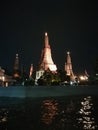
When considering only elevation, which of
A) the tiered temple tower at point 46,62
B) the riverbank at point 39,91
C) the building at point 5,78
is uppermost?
the tiered temple tower at point 46,62

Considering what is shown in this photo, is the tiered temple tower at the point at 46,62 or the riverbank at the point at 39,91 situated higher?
the tiered temple tower at the point at 46,62

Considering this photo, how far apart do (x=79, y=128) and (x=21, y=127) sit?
16.8ft

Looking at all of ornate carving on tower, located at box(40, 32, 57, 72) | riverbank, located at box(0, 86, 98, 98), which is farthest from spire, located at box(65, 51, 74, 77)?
riverbank, located at box(0, 86, 98, 98)

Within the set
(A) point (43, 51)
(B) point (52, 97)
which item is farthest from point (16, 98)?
(A) point (43, 51)

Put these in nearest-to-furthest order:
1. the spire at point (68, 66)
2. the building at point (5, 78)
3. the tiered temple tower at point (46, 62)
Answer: the tiered temple tower at point (46, 62) → the building at point (5, 78) → the spire at point (68, 66)

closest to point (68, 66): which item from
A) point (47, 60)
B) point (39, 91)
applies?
point (47, 60)

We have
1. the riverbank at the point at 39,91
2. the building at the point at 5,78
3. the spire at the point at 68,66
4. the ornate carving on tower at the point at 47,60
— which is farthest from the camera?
the spire at the point at 68,66

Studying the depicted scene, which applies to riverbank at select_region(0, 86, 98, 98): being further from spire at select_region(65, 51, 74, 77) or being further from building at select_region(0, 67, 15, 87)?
spire at select_region(65, 51, 74, 77)

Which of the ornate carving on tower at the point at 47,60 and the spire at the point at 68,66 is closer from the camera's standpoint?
the ornate carving on tower at the point at 47,60

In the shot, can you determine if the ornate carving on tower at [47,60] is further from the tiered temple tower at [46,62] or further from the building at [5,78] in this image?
the building at [5,78]

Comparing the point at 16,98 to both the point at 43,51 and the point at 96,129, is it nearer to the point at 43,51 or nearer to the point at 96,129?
A: the point at 96,129

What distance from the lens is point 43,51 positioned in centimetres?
13962

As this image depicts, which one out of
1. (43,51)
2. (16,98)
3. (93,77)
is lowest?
(16,98)

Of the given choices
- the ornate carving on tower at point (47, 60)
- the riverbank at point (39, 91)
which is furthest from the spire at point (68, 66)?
the riverbank at point (39, 91)
